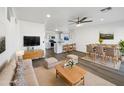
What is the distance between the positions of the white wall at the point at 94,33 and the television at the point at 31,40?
14.8 feet

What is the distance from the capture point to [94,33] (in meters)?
8.11

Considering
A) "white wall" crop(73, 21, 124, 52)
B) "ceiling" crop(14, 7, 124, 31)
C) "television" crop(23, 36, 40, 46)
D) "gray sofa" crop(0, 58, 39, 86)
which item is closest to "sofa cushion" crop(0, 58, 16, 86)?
"gray sofa" crop(0, 58, 39, 86)

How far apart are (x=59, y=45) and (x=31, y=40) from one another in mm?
3122

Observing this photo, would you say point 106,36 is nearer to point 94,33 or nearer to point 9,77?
point 94,33

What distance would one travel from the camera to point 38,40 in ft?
21.6

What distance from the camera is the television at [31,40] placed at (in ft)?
19.9

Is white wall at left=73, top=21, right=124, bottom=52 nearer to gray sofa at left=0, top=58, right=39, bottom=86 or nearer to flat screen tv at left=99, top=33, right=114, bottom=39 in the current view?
flat screen tv at left=99, top=33, right=114, bottom=39

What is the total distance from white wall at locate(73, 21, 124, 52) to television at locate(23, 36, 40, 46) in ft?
14.8

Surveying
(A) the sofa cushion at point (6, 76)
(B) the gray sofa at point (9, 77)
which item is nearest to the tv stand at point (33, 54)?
(B) the gray sofa at point (9, 77)
